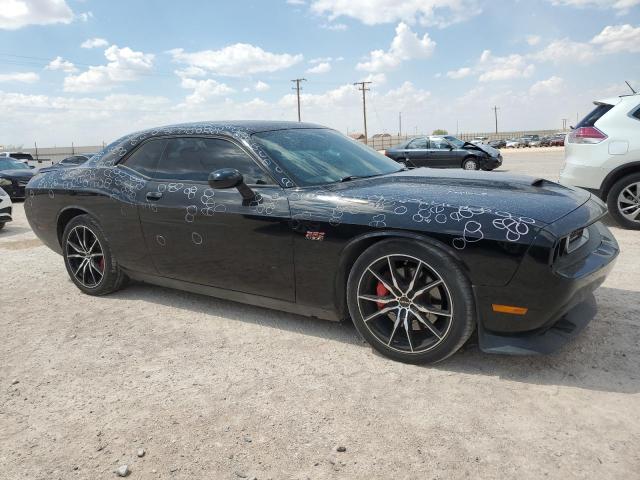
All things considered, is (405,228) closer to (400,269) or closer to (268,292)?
(400,269)

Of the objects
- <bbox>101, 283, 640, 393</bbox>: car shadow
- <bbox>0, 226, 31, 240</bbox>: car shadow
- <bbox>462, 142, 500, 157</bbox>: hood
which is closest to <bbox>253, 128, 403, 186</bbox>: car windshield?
<bbox>101, 283, 640, 393</bbox>: car shadow

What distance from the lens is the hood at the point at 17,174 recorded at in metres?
13.6

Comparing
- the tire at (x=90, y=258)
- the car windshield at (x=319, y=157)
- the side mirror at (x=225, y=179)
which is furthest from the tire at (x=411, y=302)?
the tire at (x=90, y=258)

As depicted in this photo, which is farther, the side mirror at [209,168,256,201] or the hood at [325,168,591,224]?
the side mirror at [209,168,256,201]

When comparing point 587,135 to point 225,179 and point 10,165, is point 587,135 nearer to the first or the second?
point 225,179

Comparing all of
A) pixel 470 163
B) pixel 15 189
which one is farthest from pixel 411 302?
pixel 470 163

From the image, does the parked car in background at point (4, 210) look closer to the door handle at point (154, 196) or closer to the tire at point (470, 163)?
the door handle at point (154, 196)

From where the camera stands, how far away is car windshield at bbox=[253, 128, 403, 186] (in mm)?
3406

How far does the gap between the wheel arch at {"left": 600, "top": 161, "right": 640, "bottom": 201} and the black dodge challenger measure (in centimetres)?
338

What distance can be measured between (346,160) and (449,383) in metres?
1.81

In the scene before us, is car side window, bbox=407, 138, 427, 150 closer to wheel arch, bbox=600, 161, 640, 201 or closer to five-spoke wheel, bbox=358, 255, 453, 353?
wheel arch, bbox=600, 161, 640, 201

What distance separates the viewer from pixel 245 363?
121 inches

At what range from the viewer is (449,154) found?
57.6 feet

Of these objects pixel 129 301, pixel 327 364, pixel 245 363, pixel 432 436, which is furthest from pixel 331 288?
pixel 129 301
